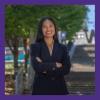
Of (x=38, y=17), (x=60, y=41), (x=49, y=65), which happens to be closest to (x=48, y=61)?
(x=49, y=65)

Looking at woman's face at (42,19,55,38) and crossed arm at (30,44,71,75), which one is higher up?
woman's face at (42,19,55,38)

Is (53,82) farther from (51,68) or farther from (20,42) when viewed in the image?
(20,42)

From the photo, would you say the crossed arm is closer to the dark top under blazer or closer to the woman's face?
the dark top under blazer

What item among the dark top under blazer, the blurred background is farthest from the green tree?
the dark top under blazer

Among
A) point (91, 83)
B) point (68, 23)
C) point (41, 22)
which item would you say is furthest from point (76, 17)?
point (91, 83)

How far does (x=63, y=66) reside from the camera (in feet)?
8.05

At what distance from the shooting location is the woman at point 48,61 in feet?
8.02

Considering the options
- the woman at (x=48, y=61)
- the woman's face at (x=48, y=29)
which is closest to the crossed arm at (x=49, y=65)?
the woman at (x=48, y=61)

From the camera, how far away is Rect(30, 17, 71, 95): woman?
2443 mm

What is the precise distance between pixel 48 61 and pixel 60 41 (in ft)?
0.55

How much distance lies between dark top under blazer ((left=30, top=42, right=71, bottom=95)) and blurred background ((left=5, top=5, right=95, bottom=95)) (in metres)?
0.05

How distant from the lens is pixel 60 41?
2.52 meters

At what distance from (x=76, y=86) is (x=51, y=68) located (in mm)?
255

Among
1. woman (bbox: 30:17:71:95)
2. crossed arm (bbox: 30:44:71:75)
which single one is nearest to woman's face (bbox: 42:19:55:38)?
woman (bbox: 30:17:71:95)
